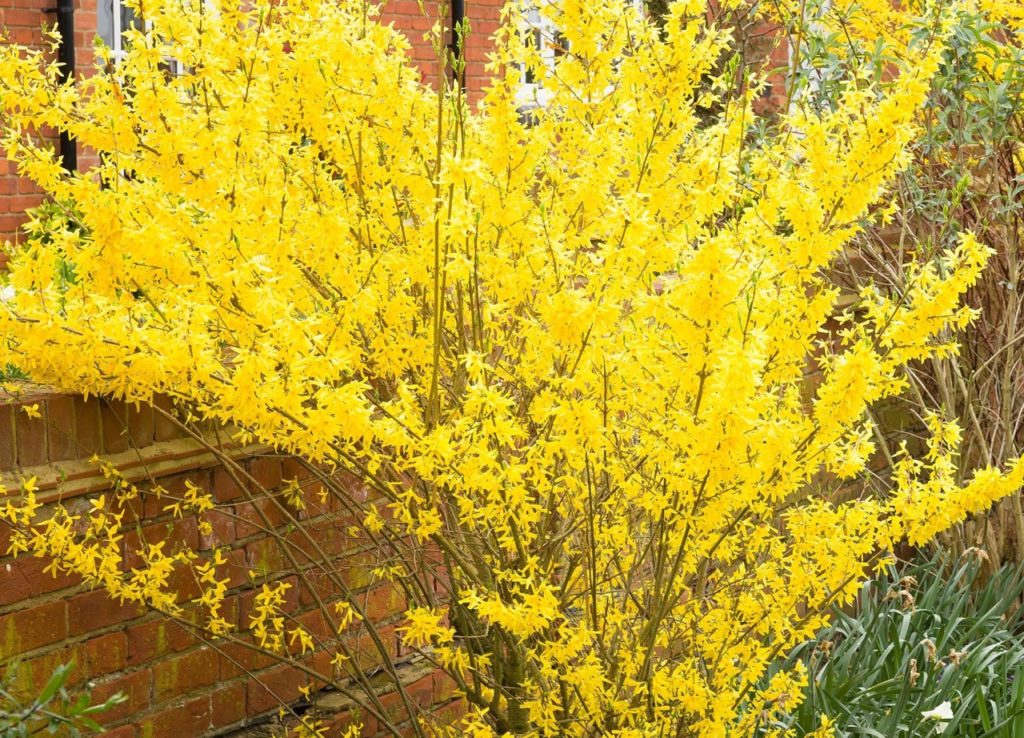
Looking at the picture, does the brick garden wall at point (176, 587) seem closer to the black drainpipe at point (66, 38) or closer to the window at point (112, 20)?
the black drainpipe at point (66, 38)

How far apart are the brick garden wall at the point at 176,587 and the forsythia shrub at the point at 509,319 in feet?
0.41

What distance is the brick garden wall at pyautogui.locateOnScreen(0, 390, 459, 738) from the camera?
129 inches

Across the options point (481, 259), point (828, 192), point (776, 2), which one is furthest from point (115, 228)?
point (776, 2)

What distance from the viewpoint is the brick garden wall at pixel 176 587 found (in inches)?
129

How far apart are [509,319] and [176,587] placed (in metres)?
1.12

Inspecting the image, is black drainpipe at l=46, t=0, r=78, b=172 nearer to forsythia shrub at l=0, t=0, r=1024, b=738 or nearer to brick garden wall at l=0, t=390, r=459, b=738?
forsythia shrub at l=0, t=0, r=1024, b=738

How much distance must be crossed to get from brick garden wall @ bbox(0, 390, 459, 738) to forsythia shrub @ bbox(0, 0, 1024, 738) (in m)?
0.12

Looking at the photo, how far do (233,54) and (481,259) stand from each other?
0.72 metres

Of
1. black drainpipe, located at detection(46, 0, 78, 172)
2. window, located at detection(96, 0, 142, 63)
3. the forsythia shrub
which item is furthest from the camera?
window, located at detection(96, 0, 142, 63)

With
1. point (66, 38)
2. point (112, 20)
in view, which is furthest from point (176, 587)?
point (112, 20)

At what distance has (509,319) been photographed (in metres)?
3.60

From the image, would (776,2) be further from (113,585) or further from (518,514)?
(113,585)

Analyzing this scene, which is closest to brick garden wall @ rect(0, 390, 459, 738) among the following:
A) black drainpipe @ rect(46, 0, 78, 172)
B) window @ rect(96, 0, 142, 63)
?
black drainpipe @ rect(46, 0, 78, 172)

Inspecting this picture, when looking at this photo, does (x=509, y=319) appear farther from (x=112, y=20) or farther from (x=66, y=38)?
(x=112, y=20)
